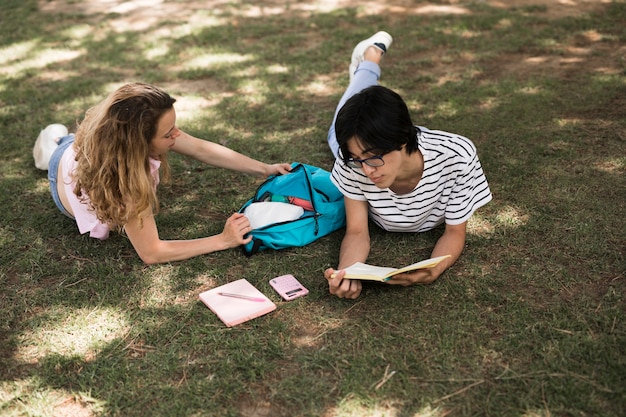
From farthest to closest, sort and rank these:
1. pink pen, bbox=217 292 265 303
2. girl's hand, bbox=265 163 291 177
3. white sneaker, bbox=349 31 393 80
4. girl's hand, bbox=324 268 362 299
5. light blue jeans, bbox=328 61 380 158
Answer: white sneaker, bbox=349 31 393 80 → light blue jeans, bbox=328 61 380 158 → girl's hand, bbox=265 163 291 177 → pink pen, bbox=217 292 265 303 → girl's hand, bbox=324 268 362 299

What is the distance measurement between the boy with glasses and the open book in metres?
0.07

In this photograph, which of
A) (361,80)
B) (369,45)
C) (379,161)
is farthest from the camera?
(369,45)

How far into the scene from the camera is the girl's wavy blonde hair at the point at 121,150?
3148mm

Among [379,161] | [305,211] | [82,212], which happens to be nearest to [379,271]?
[379,161]

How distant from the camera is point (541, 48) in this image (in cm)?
652

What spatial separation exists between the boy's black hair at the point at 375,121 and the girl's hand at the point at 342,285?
636mm

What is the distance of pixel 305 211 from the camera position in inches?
149

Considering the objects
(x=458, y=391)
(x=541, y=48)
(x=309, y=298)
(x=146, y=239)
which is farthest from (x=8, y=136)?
(x=541, y=48)

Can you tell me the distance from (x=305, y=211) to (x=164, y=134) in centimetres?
99

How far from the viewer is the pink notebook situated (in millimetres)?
3105

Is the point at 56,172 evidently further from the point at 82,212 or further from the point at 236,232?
the point at 236,232

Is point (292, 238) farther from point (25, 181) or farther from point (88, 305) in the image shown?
point (25, 181)

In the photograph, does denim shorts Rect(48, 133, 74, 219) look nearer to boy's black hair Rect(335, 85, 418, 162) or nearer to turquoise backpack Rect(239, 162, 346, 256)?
turquoise backpack Rect(239, 162, 346, 256)

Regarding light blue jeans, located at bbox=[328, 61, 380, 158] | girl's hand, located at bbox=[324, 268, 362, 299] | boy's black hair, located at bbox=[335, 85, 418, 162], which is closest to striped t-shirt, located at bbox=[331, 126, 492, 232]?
boy's black hair, located at bbox=[335, 85, 418, 162]
